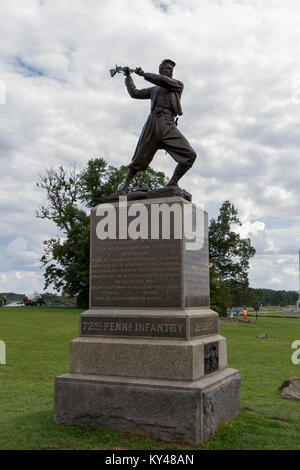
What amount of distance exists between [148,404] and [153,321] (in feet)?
3.50

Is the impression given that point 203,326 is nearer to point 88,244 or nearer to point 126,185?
point 126,185

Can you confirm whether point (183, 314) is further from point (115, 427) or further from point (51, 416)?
point (51, 416)

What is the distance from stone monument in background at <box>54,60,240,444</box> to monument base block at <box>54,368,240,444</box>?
1 centimetres

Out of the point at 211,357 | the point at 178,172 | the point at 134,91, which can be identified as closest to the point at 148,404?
the point at 211,357

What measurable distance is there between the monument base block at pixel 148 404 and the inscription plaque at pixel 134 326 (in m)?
0.60

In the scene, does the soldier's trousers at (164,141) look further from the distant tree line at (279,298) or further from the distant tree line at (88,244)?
the distant tree line at (279,298)

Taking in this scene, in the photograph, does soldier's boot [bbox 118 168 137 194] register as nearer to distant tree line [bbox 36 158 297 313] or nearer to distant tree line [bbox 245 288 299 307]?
distant tree line [bbox 36 158 297 313]

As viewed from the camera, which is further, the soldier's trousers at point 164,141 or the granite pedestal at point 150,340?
the soldier's trousers at point 164,141

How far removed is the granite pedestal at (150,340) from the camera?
543 cm

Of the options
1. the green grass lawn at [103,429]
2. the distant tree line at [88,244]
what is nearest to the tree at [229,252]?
the distant tree line at [88,244]

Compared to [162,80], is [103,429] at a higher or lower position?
lower

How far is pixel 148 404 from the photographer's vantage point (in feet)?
17.9

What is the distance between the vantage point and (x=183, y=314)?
5.90m
